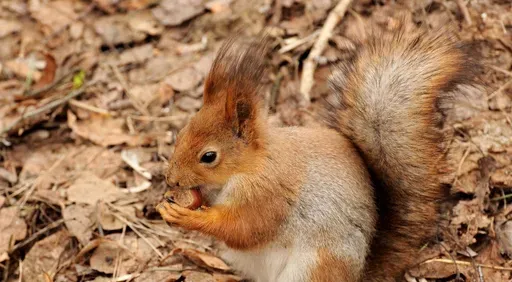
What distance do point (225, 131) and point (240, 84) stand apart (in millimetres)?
178

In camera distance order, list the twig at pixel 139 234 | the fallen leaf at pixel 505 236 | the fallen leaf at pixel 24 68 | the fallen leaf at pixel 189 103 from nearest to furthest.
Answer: the fallen leaf at pixel 505 236 < the twig at pixel 139 234 < the fallen leaf at pixel 189 103 < the fallen leaf at pixel 24 68

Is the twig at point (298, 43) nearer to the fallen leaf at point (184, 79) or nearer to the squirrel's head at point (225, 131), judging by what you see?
the fallen leaf at point (184, 79)

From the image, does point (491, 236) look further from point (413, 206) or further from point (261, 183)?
point (261, 183)

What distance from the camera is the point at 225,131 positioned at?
2365mm

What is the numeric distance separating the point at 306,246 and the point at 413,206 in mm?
427

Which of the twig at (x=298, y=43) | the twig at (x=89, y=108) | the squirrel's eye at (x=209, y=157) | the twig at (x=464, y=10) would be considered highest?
the twig at (x=464, y=10)

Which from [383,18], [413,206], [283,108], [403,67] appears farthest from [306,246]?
[383,18]

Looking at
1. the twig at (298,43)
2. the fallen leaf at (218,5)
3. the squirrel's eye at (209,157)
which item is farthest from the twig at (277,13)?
the squirrel's eye at (209,157)

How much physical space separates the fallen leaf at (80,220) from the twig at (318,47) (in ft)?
4.08

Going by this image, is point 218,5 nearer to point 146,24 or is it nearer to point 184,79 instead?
A: point 146,24

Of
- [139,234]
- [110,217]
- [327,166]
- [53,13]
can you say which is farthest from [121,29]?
[327,166]

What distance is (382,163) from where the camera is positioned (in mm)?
2434

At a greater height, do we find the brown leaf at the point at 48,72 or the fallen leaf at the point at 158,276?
the brown leaf at the point at 48,72

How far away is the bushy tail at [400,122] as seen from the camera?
2340 millimetres
